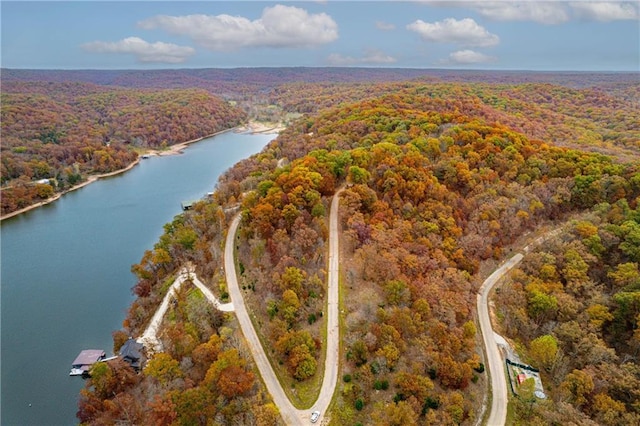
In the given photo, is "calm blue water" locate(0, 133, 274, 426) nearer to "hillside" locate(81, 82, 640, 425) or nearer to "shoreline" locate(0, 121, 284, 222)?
"shoreline" locate(0, 121, 284, 222)

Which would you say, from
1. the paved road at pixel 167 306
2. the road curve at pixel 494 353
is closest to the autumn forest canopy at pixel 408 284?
the road curve at pixel 494 353

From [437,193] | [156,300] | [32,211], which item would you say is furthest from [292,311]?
[32,211]

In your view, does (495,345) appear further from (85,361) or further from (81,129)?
(81,129)

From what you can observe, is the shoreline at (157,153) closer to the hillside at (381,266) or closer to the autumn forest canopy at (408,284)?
the autumn forest canopy at (408,284)

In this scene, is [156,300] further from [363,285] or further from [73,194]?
[73,194]

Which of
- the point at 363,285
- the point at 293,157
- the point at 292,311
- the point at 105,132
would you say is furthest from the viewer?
the point at 105,132

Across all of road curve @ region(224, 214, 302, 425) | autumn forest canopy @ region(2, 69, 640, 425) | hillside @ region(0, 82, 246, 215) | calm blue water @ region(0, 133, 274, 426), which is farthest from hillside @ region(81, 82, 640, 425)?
hillside @ region(0, 82, 246, 215)
